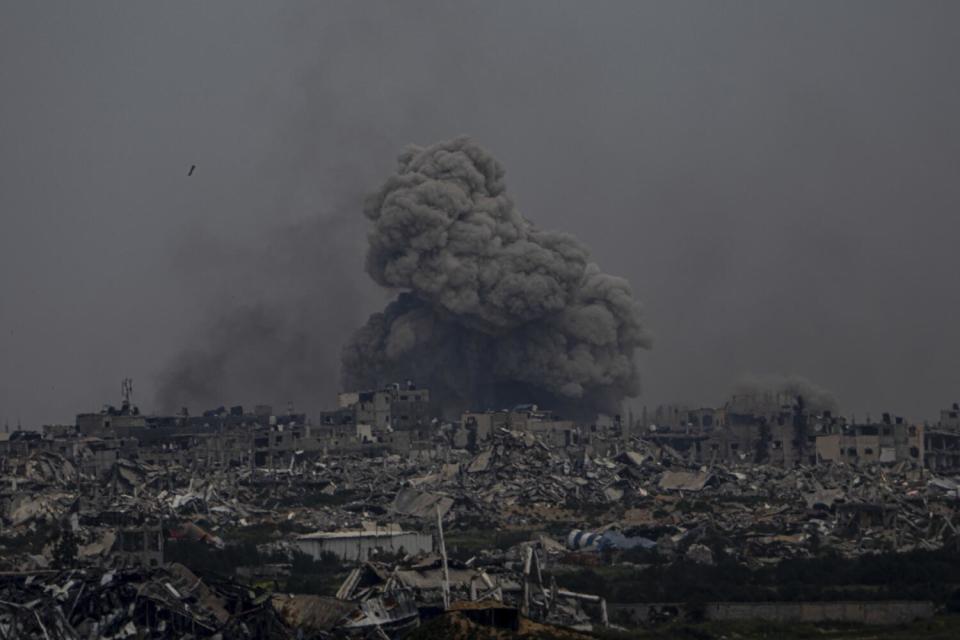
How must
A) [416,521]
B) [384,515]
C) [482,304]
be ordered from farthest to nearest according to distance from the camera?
[482,304]
[384,515]
[416,521]

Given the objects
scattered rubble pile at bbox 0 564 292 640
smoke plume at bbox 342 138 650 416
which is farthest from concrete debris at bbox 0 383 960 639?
smoke plume at bbox 342 138 650 416

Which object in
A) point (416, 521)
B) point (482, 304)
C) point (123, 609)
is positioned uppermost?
point (482, 304)

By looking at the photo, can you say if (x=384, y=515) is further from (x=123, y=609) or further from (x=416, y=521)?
(x=123, y=609)

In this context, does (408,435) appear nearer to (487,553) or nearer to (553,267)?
(553,267)

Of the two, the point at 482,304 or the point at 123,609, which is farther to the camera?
the point at 482,304

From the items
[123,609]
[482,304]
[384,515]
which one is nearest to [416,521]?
[384,515]

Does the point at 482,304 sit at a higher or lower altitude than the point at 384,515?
higher

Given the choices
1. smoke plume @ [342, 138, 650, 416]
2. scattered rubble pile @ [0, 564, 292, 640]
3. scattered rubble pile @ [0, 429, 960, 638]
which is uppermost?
smoke plume @ [342, 138, 650, 416]

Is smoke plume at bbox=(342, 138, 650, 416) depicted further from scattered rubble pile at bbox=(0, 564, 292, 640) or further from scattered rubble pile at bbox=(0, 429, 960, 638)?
scattered rubble pile at bbox=(0, 564, 292, 640)

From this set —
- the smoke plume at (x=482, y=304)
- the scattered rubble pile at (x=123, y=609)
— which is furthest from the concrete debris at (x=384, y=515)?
the smoke plume at (x=482, y=304)

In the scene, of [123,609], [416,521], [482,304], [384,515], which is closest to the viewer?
[123,609]
